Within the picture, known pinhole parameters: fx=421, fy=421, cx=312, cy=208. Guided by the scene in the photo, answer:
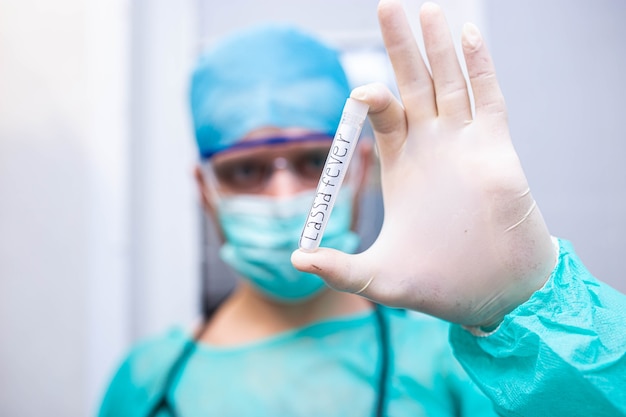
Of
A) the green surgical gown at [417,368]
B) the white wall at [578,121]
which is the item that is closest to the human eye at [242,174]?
the green surgical gown at [417,368]

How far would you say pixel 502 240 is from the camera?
405 mm

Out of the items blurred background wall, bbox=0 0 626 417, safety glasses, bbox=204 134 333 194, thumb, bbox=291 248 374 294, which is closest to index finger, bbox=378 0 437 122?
thumb, bbox=291 248 374 294

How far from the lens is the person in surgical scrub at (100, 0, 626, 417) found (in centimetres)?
39

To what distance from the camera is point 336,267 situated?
39cm

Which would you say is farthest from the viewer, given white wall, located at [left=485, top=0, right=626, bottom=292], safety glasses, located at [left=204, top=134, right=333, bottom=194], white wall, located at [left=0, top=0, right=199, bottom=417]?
white wall, located at [left=0, top=0, right=199, bottom=417]

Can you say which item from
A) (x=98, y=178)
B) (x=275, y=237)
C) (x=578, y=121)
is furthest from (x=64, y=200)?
(x=578, y=121)

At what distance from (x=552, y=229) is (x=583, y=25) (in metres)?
0.30

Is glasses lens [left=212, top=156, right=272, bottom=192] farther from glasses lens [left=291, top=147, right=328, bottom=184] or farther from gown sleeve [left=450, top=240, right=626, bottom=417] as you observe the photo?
gown sleeve [left=450, top=240, right=626, bottom=417]

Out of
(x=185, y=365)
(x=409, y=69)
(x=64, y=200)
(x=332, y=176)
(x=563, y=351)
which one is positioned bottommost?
(x=185, y=365)

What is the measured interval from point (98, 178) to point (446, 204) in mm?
990

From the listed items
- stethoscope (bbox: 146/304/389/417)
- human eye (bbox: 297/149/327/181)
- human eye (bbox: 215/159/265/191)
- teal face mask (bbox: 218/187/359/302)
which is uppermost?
human eye (bbox: 297/149/327/181)

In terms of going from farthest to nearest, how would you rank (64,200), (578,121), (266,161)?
(64,200) < (266,161) < (578,121)

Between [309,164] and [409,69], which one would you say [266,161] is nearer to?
[309,164]

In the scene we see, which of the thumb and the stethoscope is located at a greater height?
the thumb
